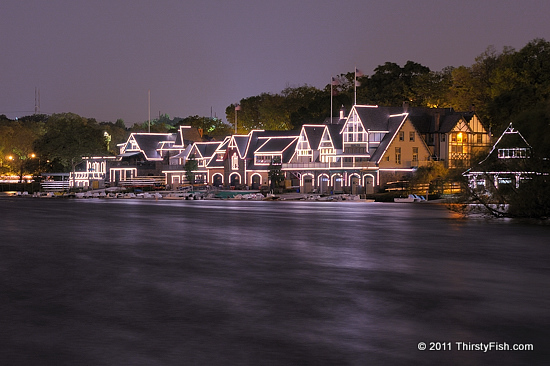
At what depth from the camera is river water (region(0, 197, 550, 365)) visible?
1313cm

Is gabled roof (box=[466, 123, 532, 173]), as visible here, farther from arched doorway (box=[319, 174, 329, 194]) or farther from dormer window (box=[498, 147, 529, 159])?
arched doorway (box=[319, 174, 329, 194])

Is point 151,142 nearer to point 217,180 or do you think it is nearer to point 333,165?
point 217,180

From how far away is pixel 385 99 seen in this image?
146m

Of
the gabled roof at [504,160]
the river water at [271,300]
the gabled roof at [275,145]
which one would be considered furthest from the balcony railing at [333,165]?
the river water at [271,300]

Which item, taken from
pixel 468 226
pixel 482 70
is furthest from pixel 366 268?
pixel 482 70

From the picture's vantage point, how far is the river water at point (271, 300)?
43.1 feet

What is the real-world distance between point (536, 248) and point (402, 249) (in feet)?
19.5

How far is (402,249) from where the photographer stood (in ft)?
103

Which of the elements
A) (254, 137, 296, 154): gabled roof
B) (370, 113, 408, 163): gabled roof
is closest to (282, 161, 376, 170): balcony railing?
(370, 113, 408, 163): gabled roof

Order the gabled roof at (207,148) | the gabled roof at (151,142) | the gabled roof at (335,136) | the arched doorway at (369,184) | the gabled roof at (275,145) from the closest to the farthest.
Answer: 1. the arched doorway at (369,184)
2. the gabled roof at (335,136)
3. the gabled roof at (275,145)
4. the gabled roof at (207,148)
5. the gabled roof at (151,142)

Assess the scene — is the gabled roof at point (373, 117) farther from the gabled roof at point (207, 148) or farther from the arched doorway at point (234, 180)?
the gabled roof at point (207, 148)

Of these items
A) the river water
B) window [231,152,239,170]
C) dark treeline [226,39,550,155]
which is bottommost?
the river water

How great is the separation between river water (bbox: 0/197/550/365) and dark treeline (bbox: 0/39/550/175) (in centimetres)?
6148

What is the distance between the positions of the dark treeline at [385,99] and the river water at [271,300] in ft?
202
